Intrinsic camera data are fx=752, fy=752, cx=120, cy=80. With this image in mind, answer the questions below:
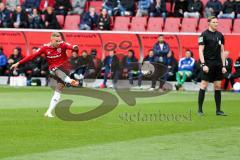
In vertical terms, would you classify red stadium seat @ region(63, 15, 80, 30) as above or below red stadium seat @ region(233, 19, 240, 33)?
below

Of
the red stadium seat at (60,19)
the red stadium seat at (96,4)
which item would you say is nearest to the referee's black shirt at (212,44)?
the red stadium seat at (60,19)

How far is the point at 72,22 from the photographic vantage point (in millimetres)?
32625

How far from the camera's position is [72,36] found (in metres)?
30.7

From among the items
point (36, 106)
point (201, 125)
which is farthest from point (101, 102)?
point (201, 125)

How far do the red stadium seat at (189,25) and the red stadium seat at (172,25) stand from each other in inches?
9.7

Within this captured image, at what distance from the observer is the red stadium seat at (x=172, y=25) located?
99.1 ft

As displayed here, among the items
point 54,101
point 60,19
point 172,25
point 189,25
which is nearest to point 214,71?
point 54,101

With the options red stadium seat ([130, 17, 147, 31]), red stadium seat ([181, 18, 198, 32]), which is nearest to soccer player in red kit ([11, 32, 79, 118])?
red stadium seat ([181, 18, 198, 32])

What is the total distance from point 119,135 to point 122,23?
19.0 m

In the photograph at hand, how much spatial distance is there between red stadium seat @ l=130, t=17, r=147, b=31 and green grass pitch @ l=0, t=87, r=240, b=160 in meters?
12.1

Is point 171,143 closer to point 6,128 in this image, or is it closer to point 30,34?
point 6,128

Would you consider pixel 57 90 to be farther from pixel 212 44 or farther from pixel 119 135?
pixel 119 135

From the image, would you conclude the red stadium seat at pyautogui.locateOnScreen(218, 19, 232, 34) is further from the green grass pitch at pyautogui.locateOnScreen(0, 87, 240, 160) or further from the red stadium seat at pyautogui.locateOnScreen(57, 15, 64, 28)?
the green grass pitch at pyautogui.locateOnScreen(0, 87, 240, 160)

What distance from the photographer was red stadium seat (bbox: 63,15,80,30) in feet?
106
